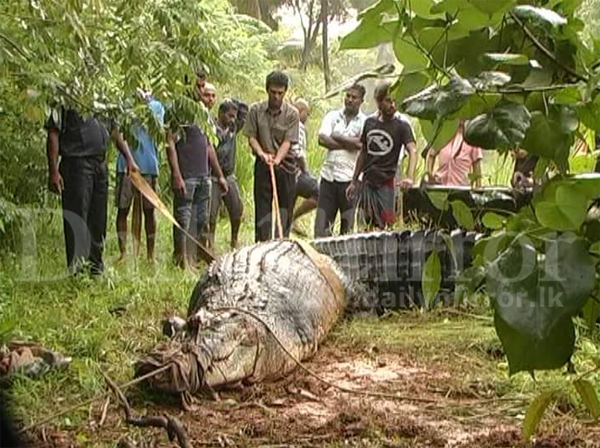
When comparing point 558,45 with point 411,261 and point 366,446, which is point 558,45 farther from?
point 411,261

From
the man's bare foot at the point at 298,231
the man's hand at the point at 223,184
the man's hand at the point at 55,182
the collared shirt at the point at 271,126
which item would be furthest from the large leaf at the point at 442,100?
the man's bare foot at the point at 298,231

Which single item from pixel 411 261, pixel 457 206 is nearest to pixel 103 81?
pixel 411 261

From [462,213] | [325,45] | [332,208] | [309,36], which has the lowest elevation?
[332,208]

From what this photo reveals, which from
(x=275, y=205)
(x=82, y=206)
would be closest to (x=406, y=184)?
(x=275, y=205)

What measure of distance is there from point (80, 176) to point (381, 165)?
2202 mm

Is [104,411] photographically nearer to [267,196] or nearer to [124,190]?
[124,190]

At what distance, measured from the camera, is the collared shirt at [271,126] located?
23.4ft

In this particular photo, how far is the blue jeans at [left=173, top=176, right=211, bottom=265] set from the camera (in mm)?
6746

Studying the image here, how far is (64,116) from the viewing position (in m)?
5.88

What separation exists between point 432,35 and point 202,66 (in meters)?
2.51

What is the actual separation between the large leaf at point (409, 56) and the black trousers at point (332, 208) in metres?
5.77

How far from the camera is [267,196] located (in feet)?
23.8

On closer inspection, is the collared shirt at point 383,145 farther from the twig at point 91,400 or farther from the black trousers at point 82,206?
the twig at point 91,400

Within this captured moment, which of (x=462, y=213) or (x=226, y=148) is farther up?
(x=226, y=148)
